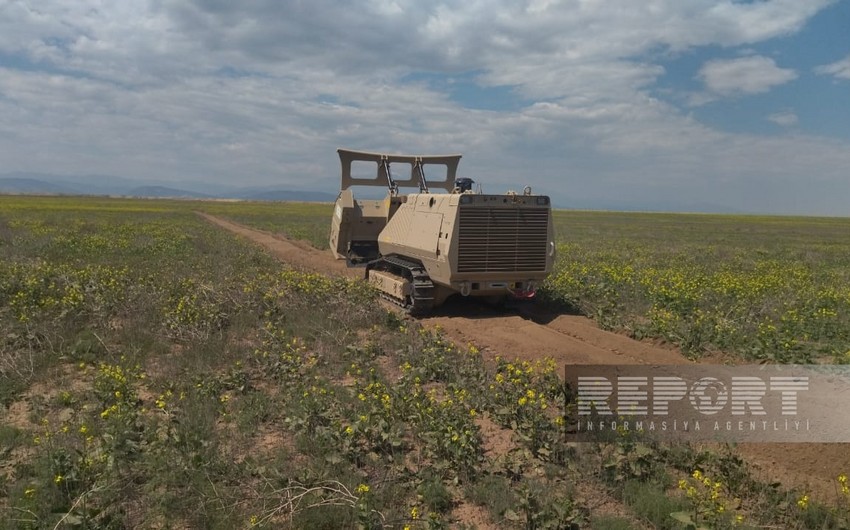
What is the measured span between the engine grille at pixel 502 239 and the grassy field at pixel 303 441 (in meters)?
2.11

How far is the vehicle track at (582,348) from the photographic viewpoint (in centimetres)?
549

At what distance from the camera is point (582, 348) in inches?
374

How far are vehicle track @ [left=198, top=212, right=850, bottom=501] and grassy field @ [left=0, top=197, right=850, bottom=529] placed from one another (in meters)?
0.45

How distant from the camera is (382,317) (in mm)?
11555

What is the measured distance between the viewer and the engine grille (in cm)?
1124

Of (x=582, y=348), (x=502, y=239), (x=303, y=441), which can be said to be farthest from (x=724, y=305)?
(x=303, y=441)

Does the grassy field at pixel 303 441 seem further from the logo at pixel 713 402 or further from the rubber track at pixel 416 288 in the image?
the rubber track at pixel 416 288

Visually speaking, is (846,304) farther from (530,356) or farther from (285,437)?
(285,437)

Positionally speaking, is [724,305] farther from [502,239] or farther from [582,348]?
[502,239]

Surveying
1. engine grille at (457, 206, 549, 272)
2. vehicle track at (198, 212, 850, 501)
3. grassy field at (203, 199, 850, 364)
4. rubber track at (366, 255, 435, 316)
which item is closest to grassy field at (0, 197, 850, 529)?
vehicle track at (198, 212, 850, 501)

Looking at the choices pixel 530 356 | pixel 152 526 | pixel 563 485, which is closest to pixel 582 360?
pixel 530 356

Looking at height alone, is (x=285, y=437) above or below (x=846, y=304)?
below

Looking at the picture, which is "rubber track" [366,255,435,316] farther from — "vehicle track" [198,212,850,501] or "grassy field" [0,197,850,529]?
"grassy field" [0,197,850,529]

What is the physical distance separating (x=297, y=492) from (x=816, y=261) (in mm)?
25941
